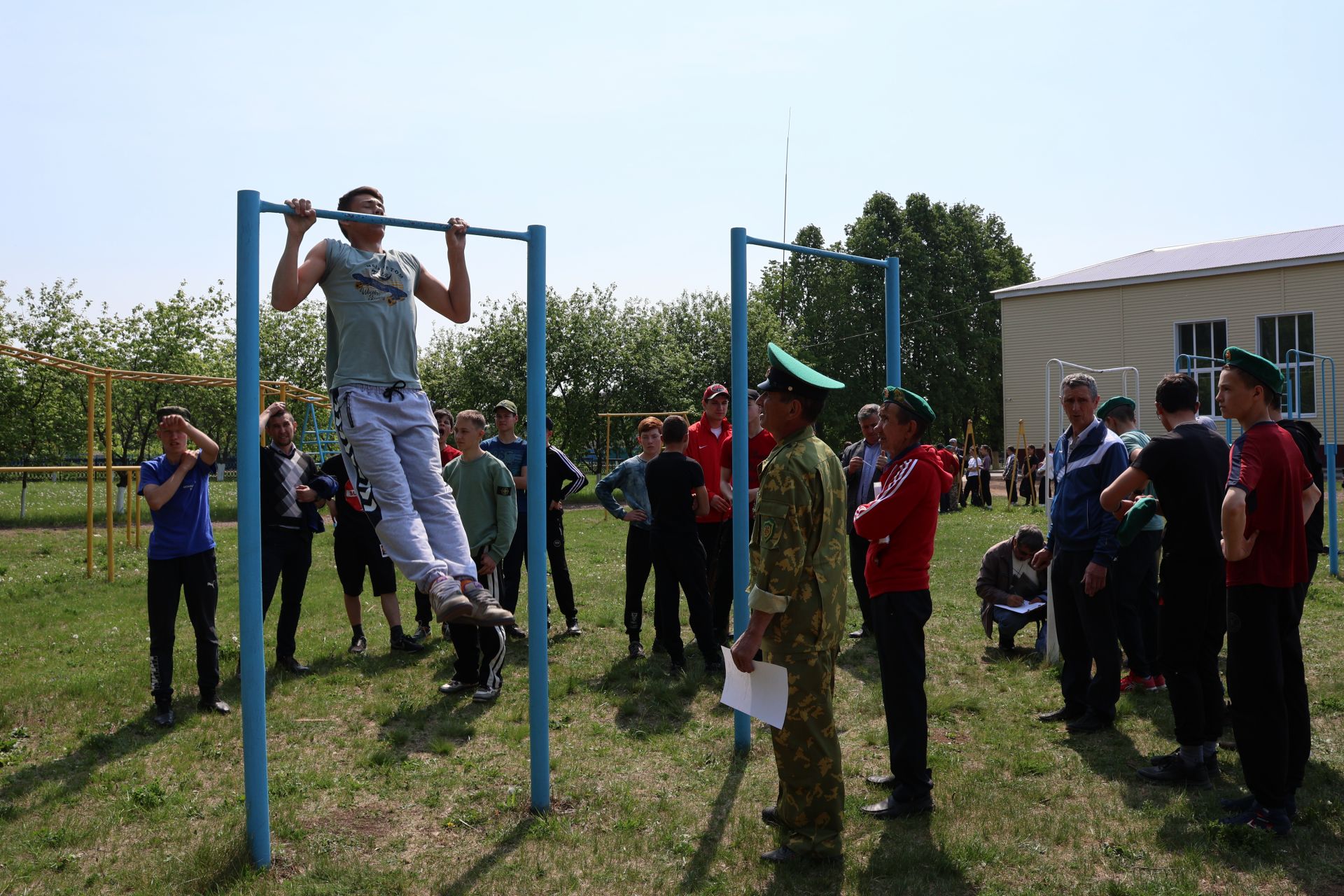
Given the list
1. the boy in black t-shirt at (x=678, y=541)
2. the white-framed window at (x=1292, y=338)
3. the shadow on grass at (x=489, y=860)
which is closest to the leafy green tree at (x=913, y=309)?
the white-framed window at (x=1292, y=338)

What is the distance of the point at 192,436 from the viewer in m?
6.24

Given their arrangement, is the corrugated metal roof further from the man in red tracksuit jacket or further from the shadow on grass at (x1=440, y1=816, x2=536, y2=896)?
the shadow on grass at (x1=440, y1=816, x2=536, y2=896)

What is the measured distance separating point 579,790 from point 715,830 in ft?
2.78

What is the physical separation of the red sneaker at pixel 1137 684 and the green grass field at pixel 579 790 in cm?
17

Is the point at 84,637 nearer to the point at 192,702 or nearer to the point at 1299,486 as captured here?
the point at 192,702

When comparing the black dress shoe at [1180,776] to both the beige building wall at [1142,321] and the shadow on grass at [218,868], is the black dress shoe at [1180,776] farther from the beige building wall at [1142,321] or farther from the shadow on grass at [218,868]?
the beige building wall at [1142,321]

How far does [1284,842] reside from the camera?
14.0 feet

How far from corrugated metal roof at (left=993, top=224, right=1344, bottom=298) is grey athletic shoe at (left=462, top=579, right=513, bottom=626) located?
3186 cm

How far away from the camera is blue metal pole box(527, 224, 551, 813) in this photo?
16.0 ft

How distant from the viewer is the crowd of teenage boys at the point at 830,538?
4.11m

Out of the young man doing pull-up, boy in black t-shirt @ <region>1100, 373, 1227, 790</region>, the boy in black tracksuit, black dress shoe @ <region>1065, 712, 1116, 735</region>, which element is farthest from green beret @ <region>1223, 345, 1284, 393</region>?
the boy in black tracksuit

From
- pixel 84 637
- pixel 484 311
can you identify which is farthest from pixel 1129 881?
pixel 484 311

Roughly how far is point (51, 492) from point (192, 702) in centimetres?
3241

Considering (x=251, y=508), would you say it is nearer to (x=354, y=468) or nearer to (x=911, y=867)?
(x=354, y=468)
